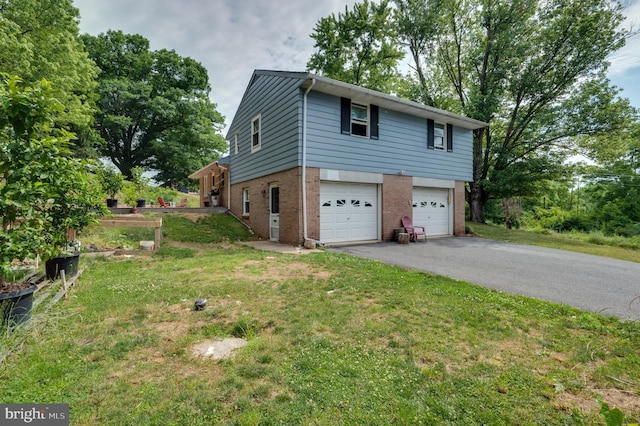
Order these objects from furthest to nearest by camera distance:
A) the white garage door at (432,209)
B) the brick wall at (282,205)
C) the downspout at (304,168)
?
the white garage door at (432,209), the brick wall at (282,205), the downspout at (304,168)

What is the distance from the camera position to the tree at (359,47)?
62.4ft

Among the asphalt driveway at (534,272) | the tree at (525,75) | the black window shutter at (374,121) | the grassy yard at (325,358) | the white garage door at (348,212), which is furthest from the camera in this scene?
the tree at (525,75)

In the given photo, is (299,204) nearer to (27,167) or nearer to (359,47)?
(27,167)

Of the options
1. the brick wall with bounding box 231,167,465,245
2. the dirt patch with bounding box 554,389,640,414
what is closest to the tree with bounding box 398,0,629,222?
the brick wall with bounding box 231,167,465,245

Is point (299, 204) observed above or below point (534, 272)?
above

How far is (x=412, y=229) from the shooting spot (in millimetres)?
10664

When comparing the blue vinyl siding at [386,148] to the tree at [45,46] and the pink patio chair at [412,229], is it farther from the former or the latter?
the tree at [45,46]

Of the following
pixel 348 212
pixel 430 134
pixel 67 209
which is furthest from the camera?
pixel 430 134

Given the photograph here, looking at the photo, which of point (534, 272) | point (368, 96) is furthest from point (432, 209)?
point (534, 272)

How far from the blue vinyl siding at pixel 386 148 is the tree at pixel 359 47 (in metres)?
10.1

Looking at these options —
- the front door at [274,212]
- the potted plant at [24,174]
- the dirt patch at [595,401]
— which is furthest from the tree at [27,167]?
the front door at [274,212]

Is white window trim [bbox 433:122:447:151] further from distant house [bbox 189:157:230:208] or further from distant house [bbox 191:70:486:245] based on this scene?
distant house [bbox 189:157:230:208]

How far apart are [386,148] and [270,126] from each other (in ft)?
15.0

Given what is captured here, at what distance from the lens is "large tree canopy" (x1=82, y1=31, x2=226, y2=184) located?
2386 centimetres
